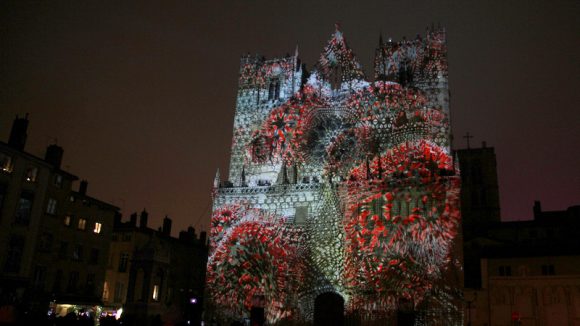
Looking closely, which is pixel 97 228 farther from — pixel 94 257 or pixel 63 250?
pixel 63 250

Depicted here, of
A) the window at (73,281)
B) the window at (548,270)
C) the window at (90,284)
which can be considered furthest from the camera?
the window at (90,284)

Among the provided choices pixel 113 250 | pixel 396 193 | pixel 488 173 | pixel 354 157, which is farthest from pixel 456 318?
pixel 488 173

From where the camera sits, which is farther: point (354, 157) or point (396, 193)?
point (354, 157)

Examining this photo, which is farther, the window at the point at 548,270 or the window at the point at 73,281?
the window at the point at 73,281

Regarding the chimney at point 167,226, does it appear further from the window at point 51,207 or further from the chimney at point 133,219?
the window at point 51,207

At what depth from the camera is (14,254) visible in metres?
25.6

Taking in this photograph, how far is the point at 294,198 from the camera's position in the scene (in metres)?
28.1

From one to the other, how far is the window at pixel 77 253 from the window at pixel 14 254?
4364mm

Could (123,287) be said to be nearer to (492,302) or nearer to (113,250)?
(113,250)

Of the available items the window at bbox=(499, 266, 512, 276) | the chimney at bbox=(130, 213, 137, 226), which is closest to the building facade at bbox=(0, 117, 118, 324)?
the chimney at bbox=(130, 213, 137, 226)

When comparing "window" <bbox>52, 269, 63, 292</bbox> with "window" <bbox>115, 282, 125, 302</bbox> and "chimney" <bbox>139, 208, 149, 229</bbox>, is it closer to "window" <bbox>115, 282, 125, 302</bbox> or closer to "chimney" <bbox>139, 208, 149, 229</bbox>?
"window" <bbox>115, 282, 125, 302</bbox>

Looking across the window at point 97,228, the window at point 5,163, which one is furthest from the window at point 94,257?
the window at point 5,163

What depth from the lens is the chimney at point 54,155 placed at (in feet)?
96.4

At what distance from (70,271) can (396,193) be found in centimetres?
1917
